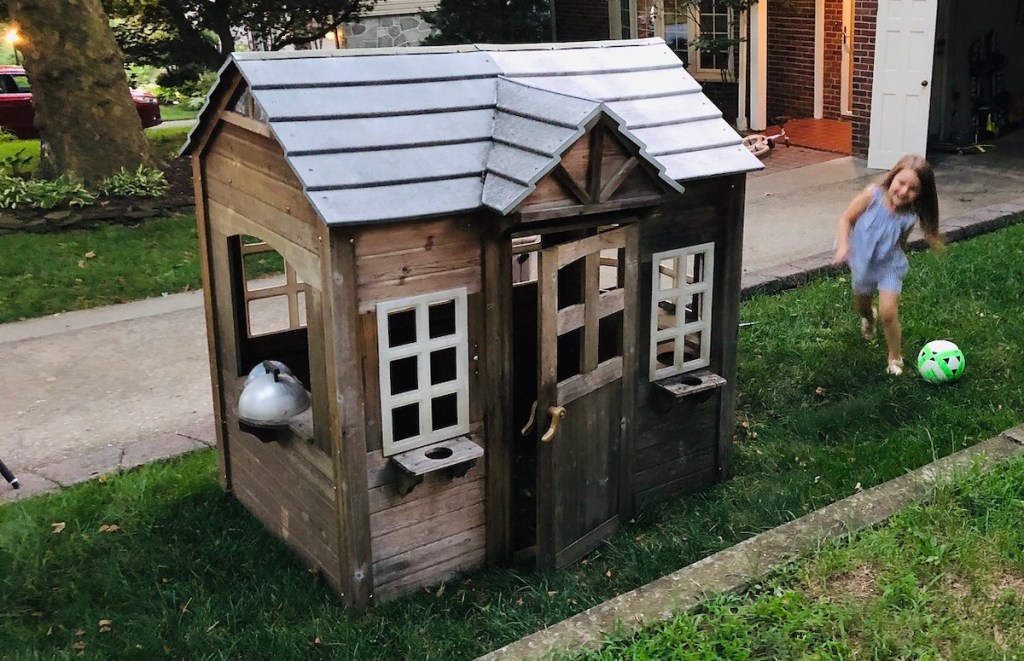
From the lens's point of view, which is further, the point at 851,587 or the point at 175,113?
the point at 175,113

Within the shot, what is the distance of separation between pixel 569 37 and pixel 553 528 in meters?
16.8

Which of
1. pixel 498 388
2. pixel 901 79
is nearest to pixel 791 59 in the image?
pixel 901 79

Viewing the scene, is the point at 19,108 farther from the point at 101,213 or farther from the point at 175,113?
the point at 101,213

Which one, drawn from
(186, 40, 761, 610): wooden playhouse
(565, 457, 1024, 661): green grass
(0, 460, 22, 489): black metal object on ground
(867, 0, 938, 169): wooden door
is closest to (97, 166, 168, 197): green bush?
(0, 460, 22, 489): black metal object on ground

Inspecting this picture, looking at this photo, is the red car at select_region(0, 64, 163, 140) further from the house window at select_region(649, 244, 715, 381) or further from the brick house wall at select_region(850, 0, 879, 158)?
the house window at select_region(649, 244, 715, 381)

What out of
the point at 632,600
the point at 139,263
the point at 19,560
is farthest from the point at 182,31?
the point at 632,600

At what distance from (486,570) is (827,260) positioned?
5.38 meters

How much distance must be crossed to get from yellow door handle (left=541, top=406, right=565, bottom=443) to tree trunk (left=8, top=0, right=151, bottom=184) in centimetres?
893

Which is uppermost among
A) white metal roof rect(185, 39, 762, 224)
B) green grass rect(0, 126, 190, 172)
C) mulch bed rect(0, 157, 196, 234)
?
white metal roof rect(185, 39, 762, 224)

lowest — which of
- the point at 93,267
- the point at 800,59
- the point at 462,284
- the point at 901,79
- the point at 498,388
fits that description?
the point at 93,267

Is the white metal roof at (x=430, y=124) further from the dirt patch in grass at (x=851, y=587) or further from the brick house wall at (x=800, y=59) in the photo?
the brick house wall at (x=800, y=59)

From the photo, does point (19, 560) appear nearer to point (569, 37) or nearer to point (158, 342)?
point (158, 342)

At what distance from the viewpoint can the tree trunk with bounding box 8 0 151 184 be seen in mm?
11562

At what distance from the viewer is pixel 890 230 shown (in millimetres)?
6777
